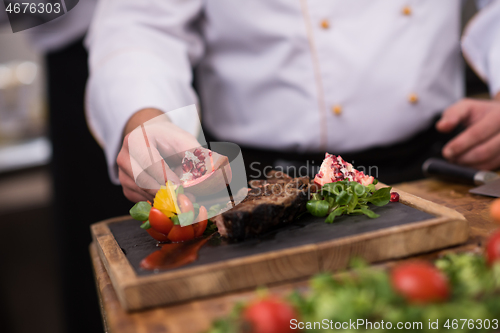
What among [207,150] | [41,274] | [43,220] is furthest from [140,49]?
[41,274]

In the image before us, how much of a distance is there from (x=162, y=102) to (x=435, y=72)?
1.14m

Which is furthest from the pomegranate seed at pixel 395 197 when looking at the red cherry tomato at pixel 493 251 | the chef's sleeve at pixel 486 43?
the chef's sleeve at pixel 486 43

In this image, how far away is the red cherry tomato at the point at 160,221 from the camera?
1.03m

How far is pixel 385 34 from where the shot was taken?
166 centimetres

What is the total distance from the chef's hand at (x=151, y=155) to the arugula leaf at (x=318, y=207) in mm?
344

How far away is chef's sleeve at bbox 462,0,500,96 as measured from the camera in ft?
6.08

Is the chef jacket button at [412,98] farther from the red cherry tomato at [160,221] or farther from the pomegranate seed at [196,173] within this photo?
the red cherry tomato at [160,221]

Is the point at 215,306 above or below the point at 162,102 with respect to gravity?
below

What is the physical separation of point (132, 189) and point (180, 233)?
0.28 m

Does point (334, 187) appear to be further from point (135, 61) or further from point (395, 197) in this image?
point (135, 61)

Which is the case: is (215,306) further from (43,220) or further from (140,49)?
(43,220)

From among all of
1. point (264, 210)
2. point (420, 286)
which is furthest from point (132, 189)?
point (420, 286)

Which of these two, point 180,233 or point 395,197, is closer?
point 180,233

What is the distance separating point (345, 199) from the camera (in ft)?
3.56
